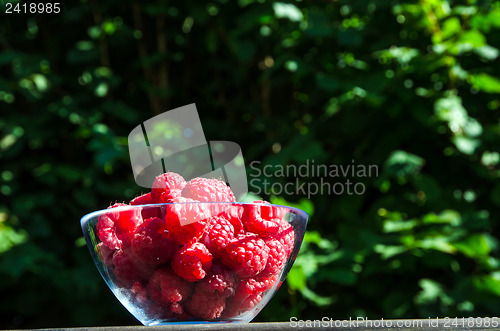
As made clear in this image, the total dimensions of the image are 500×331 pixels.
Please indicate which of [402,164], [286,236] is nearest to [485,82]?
[402,164]

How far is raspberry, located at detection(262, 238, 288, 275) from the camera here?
513 millimetres

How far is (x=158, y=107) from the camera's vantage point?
1749 mm

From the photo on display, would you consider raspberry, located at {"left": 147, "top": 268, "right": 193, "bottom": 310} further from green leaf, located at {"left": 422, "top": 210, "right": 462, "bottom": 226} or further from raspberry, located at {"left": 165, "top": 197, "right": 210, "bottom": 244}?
green leaf, located at {"left": 422, "top": 210, "right": 462, "bottom": 226}

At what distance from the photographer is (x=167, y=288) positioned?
1.58 feet

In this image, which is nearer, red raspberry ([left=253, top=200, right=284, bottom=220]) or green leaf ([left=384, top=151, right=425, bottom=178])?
red raspberry ([left=253, top=200, right=284, bottom=220])

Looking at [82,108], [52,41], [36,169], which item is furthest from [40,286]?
[52,41]

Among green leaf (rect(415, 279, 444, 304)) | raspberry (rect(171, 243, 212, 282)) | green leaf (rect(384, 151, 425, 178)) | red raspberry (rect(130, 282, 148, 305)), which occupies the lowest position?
green leaf (rect(415, 279, 444, 304))

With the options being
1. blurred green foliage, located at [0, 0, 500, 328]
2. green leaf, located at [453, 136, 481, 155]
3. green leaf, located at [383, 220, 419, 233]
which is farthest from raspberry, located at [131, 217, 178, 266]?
green leaf, located at [453, 136, 481, 155]

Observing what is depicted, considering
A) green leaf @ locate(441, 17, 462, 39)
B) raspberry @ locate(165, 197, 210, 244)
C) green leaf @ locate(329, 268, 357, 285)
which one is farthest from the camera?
green leaf @ locate(441, 17, 462, 39)

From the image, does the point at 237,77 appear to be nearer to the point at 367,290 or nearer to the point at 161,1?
the point at 161,1

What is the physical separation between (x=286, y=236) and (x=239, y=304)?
7 cm

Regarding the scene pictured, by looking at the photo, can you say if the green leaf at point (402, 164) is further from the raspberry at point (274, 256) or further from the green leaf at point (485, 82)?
the raspberry at point (274, 256)

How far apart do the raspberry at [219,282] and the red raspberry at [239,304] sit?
0.5 inches

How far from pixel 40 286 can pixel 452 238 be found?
1033 millimetres
